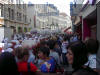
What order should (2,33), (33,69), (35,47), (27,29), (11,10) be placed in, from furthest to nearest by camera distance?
1. (27,29)
2. (11,10)
3. (2,33)
4. (35,47)
5. (33,69)

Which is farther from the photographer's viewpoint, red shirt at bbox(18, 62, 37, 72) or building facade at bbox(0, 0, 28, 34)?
building facade at bbox(0, 0, 28, 34)

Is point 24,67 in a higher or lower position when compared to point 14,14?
lower

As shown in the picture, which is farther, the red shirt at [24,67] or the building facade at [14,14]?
the building facade at [14,14]

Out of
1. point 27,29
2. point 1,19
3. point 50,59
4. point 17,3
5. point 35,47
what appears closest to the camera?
point 50,59

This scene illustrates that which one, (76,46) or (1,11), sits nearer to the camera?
(76,46)

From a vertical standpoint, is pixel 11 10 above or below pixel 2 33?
above

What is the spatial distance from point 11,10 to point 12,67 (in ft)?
118

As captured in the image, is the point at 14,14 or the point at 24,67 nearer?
the point at 24,67

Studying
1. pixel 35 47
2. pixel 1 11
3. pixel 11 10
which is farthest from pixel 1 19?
pixel 35 47

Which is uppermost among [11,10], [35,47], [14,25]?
[11,10]

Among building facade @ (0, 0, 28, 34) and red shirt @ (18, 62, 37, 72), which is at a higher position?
building facade @ (0, 0, 28, 34)

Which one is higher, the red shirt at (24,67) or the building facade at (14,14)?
the building facade at (14,14)

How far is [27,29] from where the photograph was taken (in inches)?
1987

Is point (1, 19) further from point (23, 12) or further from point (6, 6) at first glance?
point (23, 12)
